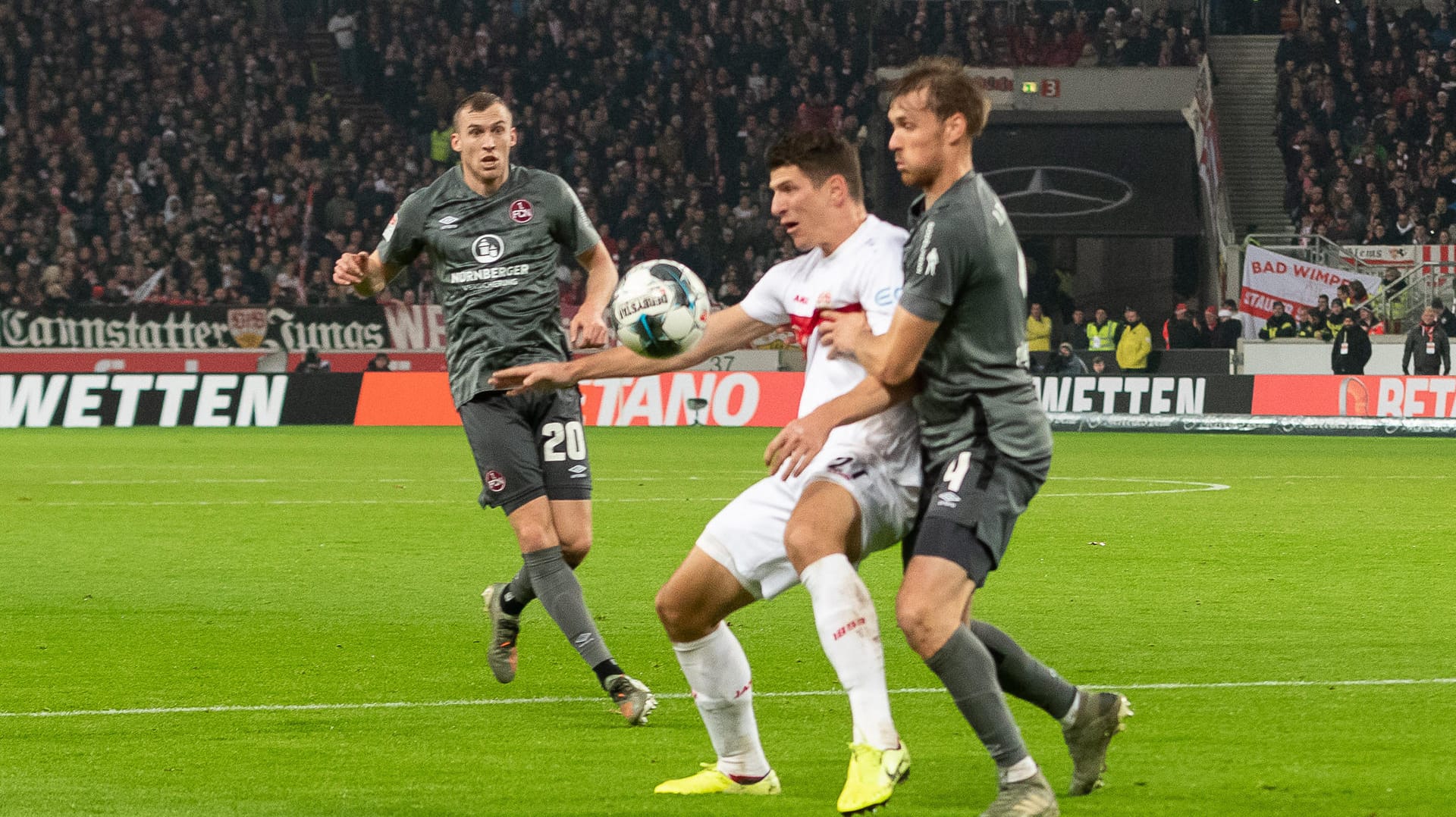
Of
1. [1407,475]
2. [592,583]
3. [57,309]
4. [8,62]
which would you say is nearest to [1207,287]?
[1407,475]

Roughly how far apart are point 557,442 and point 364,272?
1.02 m

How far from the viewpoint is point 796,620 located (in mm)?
9258

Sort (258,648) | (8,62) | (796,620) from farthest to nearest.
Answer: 1. (8,62)
2. (796,620)
3. (258,648)

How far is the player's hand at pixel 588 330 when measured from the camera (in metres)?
6.75

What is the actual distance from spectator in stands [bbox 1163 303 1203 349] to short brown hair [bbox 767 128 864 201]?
2420cm

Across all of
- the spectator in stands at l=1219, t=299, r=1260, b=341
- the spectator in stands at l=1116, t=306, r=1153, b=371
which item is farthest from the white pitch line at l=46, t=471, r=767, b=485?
the spectator in stands at l=1219, t=299, r=1260, b=341

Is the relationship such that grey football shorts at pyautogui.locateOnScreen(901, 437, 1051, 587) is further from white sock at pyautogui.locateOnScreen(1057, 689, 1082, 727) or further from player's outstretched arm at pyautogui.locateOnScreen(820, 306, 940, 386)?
white sock at pyautogui.locateOnScreen(1057, 689, 1082, 727)

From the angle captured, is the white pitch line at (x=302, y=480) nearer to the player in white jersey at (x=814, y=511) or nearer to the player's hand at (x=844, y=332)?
the player in white jersey at (x=814, y=511)

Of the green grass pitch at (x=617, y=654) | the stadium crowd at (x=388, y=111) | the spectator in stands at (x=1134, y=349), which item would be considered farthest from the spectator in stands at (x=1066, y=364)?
the green grass pitch at (x=617, y=654)

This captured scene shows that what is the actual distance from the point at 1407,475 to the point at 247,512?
1083 centimetres

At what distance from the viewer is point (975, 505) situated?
16.0 feet

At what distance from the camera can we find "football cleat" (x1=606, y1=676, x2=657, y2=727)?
6508 millimetres

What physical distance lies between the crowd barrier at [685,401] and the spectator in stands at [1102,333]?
2514 mm

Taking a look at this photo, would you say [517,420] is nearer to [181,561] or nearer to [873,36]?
[181,561]
